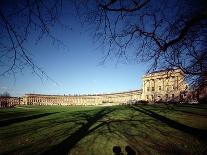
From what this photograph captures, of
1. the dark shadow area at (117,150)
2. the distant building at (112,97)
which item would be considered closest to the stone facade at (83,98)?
the distant building at (112,97)

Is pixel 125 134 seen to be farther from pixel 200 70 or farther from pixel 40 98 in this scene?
pixel 40 98

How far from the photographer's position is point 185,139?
33.3 feet

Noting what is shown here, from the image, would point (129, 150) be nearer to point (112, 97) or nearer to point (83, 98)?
point (112, 97)

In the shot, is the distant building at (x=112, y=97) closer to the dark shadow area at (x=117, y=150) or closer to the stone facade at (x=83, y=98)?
the stone facade at (x=83, y=98)

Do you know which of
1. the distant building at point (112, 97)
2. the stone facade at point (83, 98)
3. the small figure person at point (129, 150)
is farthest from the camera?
the stone facade at point (83, 98)

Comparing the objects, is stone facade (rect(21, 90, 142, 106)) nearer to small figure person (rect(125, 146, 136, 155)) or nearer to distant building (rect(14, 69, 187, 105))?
distant building (rect(14, 69, 187, 105))

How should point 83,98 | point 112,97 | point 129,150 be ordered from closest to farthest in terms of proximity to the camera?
point 129,150 → point 112,97 → point 83,98

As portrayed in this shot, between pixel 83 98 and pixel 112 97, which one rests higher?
pixel 112 97

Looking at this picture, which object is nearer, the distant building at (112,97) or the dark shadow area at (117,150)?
the dark shadow area at (117,150)

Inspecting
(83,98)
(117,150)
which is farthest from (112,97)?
(117,150)

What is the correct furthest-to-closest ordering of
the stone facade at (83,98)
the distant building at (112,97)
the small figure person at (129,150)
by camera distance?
the stone facade at (83,98) < the distant building at (112,97) < the small figure person at (129,150)

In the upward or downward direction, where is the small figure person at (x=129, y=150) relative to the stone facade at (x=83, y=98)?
upward

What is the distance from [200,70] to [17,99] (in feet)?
555

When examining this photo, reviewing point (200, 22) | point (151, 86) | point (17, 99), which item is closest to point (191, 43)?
point (200, 22)
